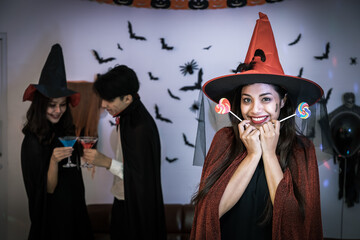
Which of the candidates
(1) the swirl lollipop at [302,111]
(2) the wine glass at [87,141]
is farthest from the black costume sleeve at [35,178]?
(1) the swirl lollipop at [302,111]

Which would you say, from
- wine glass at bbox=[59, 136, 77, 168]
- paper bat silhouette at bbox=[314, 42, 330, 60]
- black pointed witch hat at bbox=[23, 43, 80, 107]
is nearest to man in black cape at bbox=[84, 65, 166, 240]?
wine glass at bbox=[59, 136, 77, 168]

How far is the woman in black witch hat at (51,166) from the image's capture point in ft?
8.29

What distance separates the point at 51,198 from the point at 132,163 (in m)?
0.71

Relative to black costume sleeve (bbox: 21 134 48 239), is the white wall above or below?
above

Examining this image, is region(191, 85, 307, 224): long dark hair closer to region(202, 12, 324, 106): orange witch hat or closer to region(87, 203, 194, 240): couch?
region(202, 12, 324, 106): orange witch hat

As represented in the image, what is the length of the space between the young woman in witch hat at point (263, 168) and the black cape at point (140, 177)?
1.08 meters

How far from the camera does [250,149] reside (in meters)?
1.49

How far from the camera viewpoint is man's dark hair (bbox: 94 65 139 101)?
2711 mm

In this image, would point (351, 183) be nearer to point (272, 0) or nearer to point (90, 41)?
point (272, 0)

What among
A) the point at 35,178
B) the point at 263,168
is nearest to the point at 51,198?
the point at 35,178

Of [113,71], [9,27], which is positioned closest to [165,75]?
[113,71]

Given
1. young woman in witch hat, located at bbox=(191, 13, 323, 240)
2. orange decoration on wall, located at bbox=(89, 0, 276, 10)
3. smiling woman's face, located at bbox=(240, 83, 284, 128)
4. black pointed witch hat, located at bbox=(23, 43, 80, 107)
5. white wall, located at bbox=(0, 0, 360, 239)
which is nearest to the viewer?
young woman in witch hat, located at bbox=(191, 13, 323, 240)

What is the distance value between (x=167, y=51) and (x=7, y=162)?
7.59 ft

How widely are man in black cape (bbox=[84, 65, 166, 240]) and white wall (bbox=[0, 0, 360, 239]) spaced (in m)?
1.23
